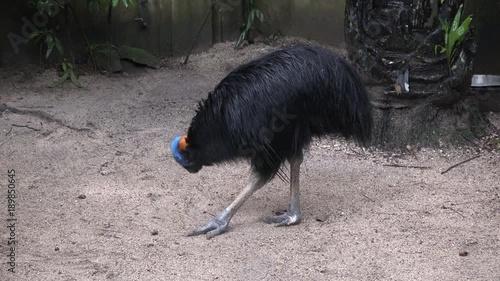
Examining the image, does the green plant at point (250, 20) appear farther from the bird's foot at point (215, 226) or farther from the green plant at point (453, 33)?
the bird's foot at point (215, 226)

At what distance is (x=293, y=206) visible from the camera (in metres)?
5.03

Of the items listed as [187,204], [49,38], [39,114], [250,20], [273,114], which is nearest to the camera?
[273,114]

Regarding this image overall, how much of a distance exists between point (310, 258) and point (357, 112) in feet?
3.22

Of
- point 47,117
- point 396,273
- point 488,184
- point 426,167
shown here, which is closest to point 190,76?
point 47,117

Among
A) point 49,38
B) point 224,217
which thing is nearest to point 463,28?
point 224,217

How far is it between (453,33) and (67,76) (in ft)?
11.0

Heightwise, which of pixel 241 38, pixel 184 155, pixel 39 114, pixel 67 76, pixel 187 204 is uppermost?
pixel 241 38

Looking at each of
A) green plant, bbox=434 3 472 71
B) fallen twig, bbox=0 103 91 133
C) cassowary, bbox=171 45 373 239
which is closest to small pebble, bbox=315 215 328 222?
cassowary, bbox=171 45 373 239

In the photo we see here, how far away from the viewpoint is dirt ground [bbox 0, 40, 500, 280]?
4.43m

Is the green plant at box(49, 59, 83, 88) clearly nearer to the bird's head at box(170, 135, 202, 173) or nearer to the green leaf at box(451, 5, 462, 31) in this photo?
the bird's head at box(170, 135, 202, 173)

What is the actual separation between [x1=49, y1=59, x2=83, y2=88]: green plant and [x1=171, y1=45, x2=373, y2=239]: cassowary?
2349 mm

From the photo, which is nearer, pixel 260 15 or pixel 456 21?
pixel 456 21

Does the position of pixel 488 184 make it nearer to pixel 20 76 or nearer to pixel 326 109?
pixel 326 109

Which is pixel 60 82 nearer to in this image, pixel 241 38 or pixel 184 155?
pixel 241 38
